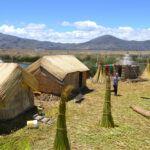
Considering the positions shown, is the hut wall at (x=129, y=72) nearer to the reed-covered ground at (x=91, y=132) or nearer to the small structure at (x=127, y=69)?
the small structure at (x=127, y=69)

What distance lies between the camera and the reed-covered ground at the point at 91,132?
5875mm

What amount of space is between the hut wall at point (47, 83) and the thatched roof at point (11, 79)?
3.07 meters

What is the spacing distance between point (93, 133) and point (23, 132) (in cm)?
271

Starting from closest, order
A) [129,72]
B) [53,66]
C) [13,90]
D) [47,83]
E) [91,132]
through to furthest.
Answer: [91,132] → [13,90] → [47,83] → [53,66] → [129,72]

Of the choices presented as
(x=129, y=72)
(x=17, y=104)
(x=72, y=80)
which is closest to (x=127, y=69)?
(x=129, y=72)

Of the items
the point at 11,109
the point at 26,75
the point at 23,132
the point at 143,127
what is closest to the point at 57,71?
the point at 26,75

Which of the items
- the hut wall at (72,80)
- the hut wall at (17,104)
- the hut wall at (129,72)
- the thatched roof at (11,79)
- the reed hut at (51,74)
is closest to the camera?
the thatched roof at (11,79)

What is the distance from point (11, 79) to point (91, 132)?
3964 mm

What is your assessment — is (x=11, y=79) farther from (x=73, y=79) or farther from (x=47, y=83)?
(x=73, y=79)

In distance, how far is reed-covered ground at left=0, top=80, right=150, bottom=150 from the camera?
5.88 metres

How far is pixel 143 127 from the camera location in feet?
25.0

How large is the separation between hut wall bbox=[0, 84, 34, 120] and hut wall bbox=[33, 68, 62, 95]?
259 centimetres

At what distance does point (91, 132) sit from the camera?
22.8 feet

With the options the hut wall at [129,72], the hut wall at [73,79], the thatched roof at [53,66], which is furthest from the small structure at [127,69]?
the thatched roof at [53,66]
